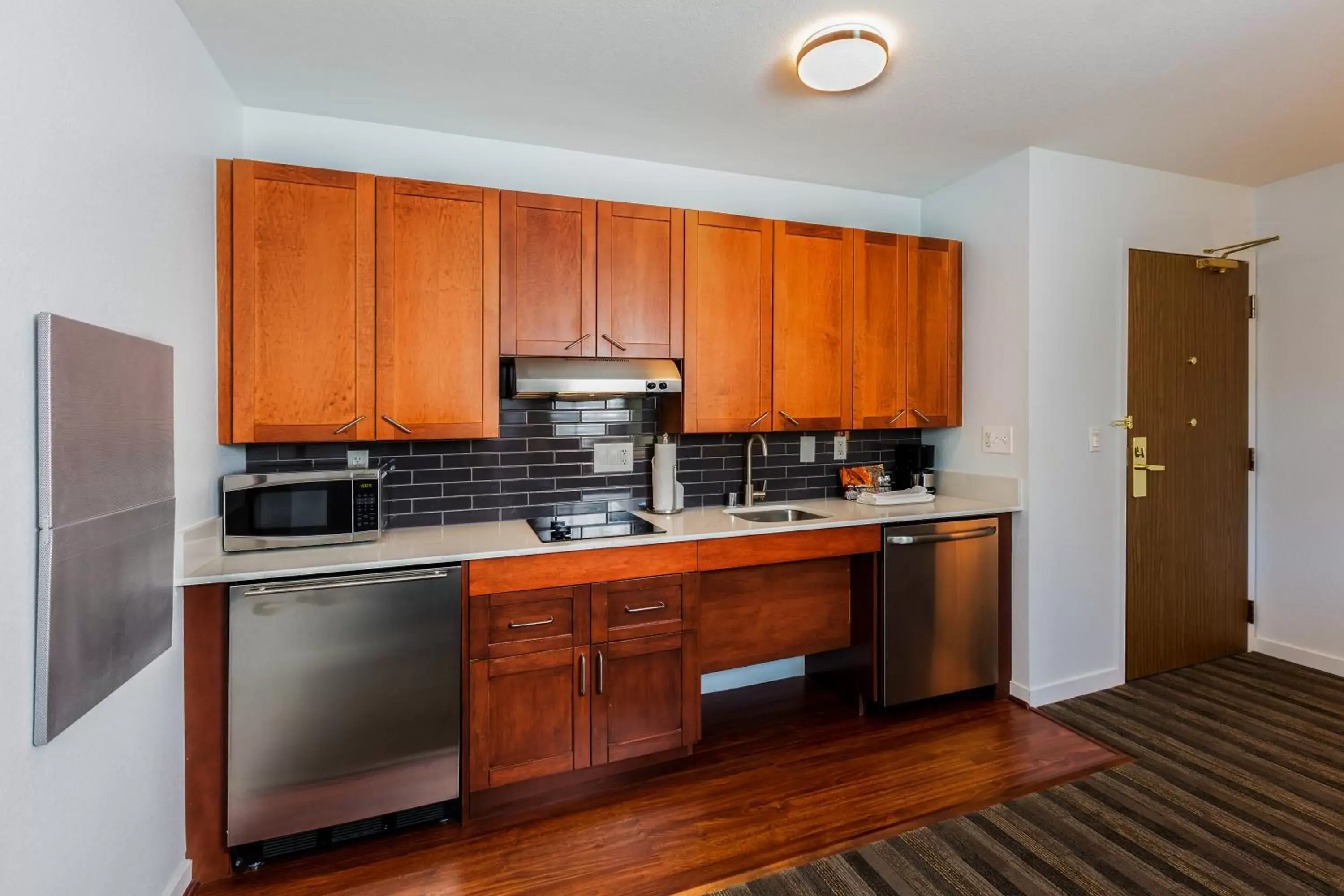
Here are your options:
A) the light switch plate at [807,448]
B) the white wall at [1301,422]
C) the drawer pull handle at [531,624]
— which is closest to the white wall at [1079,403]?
the white wall at [1301,422]

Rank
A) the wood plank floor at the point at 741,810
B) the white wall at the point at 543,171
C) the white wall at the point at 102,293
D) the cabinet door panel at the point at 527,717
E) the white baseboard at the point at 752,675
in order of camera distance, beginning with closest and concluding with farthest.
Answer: the white wall at the point at 102,293 → the wood plank floor at the point at 741,810 → the cabinet door panel at the point at 527,717 → the white wall at the point at 543,171 → the white baseboard at the point at 752,675

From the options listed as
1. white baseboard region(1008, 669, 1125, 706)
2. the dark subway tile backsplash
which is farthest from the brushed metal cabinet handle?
white baseboard region(1008, 669, 1125, 706)

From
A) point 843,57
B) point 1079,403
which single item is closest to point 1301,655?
point 1079,403

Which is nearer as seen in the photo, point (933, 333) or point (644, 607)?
point (644, 607)

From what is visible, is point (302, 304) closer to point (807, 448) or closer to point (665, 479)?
point (665, 479)

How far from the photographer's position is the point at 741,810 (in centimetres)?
221

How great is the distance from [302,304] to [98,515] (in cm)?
106

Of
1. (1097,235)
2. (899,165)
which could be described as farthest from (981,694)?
(899,165)

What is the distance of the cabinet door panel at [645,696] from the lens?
2.33 metres

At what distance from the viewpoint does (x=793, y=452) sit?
11.1 feet

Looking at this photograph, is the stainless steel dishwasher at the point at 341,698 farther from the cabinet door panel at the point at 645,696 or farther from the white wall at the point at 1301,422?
the white wall at the point at 1301,422

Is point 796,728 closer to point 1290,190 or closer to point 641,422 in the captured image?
point 641,422

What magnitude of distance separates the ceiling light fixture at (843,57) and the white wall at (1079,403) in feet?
4.33

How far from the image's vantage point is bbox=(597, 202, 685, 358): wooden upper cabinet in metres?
2.62
